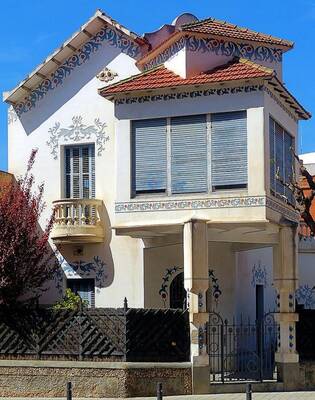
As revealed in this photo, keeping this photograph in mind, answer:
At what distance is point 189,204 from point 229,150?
5.30 ft

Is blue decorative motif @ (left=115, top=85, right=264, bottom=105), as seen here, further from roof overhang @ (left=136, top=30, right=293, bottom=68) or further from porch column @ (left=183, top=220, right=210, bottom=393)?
porch column @ (left=183, top=220, right=210, bottom=393)

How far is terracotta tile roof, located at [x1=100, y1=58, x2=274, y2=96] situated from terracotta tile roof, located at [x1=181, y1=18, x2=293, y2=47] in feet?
2.88

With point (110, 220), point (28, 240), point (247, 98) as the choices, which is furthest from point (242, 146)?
point (28, 240)

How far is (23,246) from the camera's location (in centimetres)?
2156

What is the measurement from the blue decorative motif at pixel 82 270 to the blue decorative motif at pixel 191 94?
460 centimetres

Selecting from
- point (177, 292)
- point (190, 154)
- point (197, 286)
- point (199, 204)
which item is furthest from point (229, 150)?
point (177, 292)

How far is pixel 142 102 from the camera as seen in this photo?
20703mm

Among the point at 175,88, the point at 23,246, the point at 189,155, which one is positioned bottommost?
the point at 23,246

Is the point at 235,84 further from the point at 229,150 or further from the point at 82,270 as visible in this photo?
the point at 82,270

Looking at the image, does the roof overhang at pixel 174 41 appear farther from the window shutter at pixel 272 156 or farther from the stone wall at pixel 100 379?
the stone wall at pixel 100 379

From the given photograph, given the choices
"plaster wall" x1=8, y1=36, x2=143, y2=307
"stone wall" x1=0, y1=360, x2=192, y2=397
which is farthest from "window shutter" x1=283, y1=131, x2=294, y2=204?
"stone wall" x1=0, y1=360, x2=192, y2=397

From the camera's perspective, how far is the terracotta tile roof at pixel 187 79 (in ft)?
64.5

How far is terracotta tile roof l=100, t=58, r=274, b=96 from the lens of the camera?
19672 millimetres

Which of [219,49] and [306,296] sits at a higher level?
[219,49]
